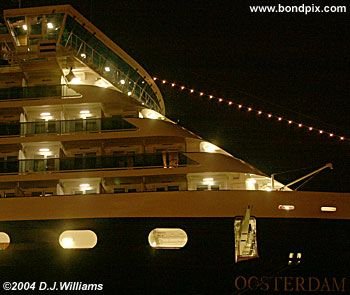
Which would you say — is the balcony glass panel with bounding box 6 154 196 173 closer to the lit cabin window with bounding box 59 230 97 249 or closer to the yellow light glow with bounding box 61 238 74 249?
the lit cabin window with bounding box 59 230 97 249

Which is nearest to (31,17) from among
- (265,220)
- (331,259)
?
(265,220)

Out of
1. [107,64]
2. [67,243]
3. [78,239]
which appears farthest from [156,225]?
[107,64]

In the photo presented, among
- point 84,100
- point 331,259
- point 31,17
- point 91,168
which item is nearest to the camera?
point 331,259

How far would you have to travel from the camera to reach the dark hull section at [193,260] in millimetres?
14648

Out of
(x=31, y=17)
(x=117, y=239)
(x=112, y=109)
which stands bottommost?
(x=117, y=239)

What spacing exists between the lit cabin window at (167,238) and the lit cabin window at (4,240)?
309 cm

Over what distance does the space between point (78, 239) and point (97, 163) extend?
71.0 inches

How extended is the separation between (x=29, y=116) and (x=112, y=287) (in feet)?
17.7

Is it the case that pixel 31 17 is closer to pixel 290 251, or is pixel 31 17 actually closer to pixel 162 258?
pixel 162 258

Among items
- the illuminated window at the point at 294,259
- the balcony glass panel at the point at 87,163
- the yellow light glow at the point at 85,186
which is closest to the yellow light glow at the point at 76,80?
the balcony glass panel at the point at 87,163

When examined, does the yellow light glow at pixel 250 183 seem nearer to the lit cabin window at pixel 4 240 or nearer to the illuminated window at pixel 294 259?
the illuminated window at pixel 294 259

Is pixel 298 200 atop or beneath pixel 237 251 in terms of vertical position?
atop

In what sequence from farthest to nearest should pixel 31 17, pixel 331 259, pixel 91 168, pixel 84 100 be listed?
pixel 31 17 < pixel 84 100 < pixel 91 168 < pixel 331 259

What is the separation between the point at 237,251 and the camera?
1480 centimetres
